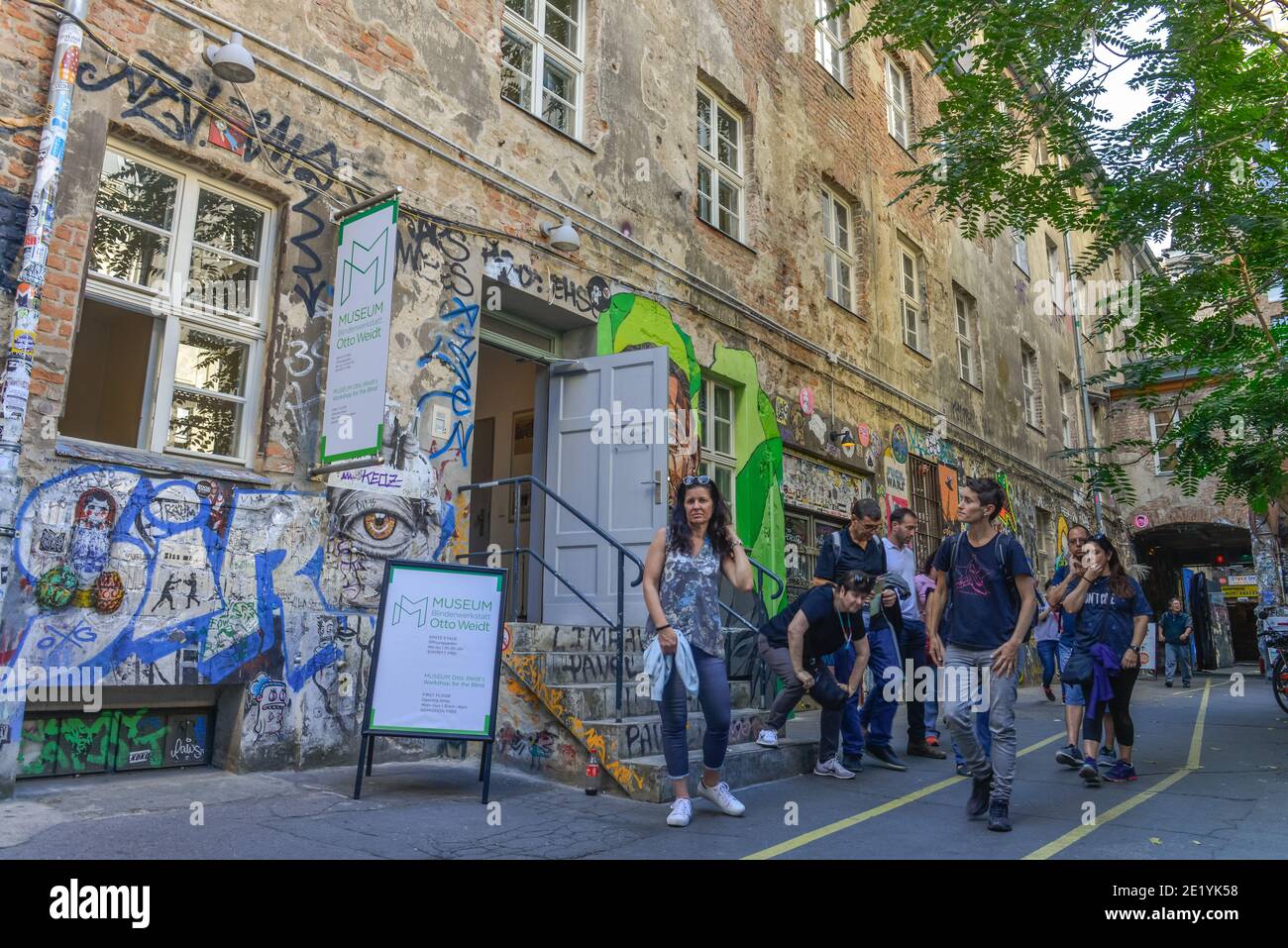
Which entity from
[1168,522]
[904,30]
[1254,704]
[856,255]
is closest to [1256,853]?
[904,30]

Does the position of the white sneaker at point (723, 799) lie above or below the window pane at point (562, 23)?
below

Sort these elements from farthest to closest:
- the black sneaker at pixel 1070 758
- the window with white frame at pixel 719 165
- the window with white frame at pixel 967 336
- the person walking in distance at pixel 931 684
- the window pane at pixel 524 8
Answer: the window with white frame at pixel 967 336 → the window with white frame at pixel 719 165 → the window pane at pixel 524 8 → the person walking in distance at pixel 931 684 → the black sneaker at pixel 1070 758

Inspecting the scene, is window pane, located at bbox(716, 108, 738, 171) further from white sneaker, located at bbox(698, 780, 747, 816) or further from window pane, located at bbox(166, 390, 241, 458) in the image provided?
white sneaker, located at bbox(698, 780, 747, 816)

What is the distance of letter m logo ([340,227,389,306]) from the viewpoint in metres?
6.17

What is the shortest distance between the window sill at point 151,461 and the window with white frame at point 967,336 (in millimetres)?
14322

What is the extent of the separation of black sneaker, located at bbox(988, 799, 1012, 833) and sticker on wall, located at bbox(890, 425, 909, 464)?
9792 millimetres

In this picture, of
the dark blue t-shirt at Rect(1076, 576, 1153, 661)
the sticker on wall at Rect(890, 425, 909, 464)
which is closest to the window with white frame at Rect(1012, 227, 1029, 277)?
the sticker on wall at Rect(890, 425, 909, 464)

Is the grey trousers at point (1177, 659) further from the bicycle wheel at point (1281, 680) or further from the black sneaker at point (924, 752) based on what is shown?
the black sneaker at point (924, 752)

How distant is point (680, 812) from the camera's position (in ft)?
16.0

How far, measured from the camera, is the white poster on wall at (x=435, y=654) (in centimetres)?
523

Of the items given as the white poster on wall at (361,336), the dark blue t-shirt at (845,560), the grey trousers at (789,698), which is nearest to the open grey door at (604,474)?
the grey trousers at (789,698)

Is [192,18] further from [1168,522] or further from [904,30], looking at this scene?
[1168,522]

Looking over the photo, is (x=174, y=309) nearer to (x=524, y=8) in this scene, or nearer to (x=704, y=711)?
(x=704, y=711)

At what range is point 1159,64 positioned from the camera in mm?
8789
